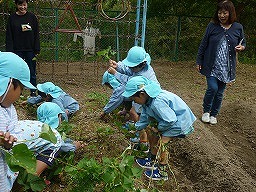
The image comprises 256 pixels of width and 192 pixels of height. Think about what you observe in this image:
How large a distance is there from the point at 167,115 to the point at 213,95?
2094mm

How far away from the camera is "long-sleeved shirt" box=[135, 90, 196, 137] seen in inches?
139

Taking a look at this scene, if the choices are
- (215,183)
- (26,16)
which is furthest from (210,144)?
(26,16)

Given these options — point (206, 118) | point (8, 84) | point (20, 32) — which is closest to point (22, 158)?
point (8, 84)

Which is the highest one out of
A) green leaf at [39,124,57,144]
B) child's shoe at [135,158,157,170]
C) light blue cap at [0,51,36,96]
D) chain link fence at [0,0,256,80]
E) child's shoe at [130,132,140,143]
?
light blue cap at [0,51,36,96]

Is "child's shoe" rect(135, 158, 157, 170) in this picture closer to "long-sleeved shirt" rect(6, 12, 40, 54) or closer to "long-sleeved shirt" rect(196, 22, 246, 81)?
"long-sleeved shirt" rect(196, 22, 246, 81)

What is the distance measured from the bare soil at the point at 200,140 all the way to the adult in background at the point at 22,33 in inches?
45.2

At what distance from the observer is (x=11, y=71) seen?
2504 mm

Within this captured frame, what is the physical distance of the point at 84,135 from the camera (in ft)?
15.2

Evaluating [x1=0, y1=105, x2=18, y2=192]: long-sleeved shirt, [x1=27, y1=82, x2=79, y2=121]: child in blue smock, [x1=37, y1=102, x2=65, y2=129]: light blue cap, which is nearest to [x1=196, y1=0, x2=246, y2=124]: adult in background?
[x1=27, y1=82, x2=79, y2=121]: child in blue smock

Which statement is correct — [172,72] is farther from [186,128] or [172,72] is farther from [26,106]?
[186,128]

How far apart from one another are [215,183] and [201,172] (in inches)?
9.9

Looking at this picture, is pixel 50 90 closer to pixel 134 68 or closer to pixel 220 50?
pixel 134 68

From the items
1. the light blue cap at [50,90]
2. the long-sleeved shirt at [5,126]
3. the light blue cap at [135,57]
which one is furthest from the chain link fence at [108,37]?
the long-sleeved shirt at [5,126]

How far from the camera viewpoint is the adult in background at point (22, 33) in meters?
6.18
